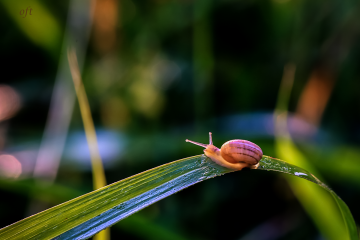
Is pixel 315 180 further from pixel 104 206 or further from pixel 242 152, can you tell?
pixel 104 206

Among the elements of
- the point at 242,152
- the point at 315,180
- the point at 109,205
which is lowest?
the point at 315,180

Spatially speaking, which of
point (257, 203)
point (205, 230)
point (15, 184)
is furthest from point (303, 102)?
point (15, 184)

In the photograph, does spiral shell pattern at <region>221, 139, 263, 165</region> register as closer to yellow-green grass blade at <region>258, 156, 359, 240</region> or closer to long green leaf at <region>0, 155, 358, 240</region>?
yellow-green grass blade at <region>258, 156, 359, 240</region>

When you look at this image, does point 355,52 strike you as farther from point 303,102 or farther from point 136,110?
point 136,110

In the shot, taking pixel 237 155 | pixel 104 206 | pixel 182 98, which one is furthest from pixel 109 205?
pixel 182 98

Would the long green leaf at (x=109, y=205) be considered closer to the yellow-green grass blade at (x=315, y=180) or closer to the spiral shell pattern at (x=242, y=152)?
the yellow-green grass blade at (x=315, y=180)

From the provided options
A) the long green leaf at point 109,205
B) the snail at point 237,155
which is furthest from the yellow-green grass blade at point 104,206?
the snail at point 237,155
